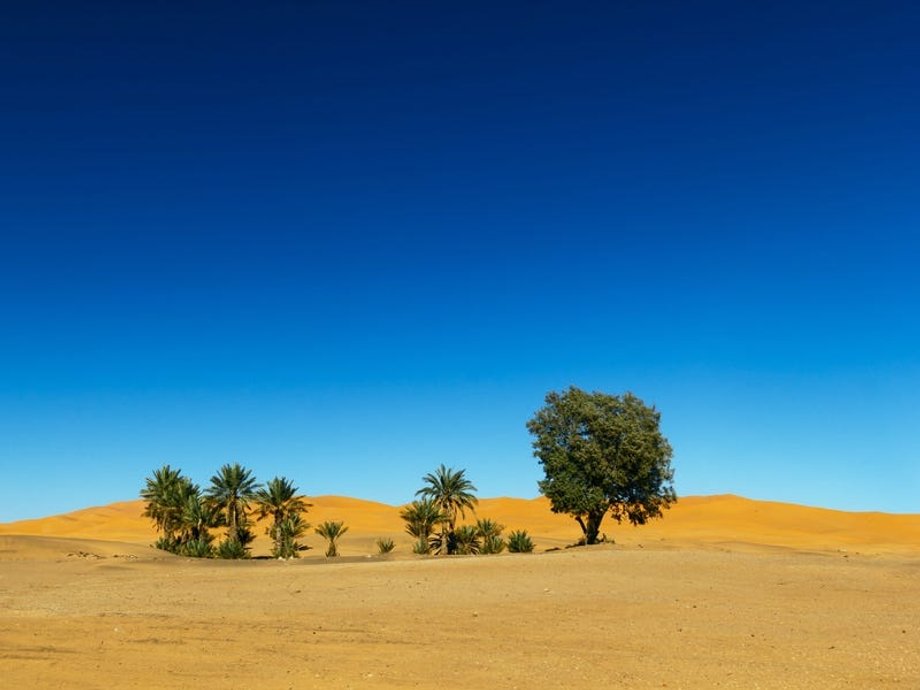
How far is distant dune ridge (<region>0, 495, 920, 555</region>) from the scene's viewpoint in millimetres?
72375

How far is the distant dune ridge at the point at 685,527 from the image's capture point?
72.4 m

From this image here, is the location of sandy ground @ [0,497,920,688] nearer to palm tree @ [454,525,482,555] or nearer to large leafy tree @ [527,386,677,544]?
large leafy tree @ [527,386,677,544]

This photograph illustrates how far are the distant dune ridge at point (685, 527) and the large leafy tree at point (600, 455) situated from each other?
18205 millimetres

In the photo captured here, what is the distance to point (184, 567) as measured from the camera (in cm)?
3256

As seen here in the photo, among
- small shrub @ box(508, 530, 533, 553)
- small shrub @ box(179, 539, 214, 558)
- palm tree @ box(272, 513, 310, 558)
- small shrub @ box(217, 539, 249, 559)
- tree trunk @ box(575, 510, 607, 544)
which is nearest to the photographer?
small shrub @ box(179, 539, 214, 558)

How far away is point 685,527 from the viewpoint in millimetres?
95438

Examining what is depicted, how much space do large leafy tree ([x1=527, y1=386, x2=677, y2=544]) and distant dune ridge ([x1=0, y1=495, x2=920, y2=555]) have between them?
18.2 meters

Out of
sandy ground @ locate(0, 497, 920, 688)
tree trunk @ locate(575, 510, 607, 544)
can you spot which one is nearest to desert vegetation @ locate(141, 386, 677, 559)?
tree trunk @ locate(575, 510, 607, 544)

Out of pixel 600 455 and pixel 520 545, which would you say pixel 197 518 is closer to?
pixel 520 545

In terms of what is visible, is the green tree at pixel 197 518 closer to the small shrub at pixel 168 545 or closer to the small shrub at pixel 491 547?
the small shrub at pixel 168 545

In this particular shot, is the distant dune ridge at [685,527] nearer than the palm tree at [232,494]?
No

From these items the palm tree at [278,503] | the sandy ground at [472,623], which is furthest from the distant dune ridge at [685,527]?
A: the sandy ground at [472,623]

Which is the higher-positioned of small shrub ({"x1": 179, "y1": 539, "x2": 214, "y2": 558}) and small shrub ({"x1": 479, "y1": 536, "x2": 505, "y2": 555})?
small shrub ({"x1": 179, "y1": 539, "x2": 214, "y2": 558})

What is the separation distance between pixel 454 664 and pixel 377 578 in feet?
49.0
